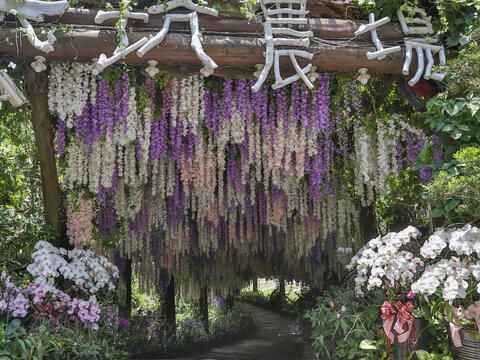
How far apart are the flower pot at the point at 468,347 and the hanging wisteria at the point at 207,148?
1.63 m

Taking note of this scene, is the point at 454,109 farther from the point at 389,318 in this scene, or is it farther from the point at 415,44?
the point at 389,318

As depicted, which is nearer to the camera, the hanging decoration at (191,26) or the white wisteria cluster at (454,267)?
the white wisteria cluster at (454,267)

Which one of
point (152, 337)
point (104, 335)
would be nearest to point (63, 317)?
point (104, 335)

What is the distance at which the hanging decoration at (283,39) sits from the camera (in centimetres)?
280

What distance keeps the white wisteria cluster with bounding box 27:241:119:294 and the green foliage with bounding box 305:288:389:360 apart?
192 cm

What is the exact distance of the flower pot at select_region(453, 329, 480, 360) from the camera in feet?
7.66

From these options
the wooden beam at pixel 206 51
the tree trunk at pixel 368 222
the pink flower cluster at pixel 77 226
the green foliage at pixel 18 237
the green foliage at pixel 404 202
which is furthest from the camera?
the tree trunk at pixel 368 222

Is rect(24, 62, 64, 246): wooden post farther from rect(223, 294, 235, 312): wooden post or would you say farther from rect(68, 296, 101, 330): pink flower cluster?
rect(223, 294, 235, 312): wooden post

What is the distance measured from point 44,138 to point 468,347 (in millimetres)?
3489

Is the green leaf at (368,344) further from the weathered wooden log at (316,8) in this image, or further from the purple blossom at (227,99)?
the weathered wooden log at (316,8)

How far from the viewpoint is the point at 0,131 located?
3.78 m

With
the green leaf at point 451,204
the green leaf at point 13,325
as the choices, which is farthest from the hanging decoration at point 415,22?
the green leaf at point 13,325

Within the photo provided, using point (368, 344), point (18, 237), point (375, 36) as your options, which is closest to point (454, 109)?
point (375, 36)

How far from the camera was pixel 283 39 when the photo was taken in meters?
2.84
